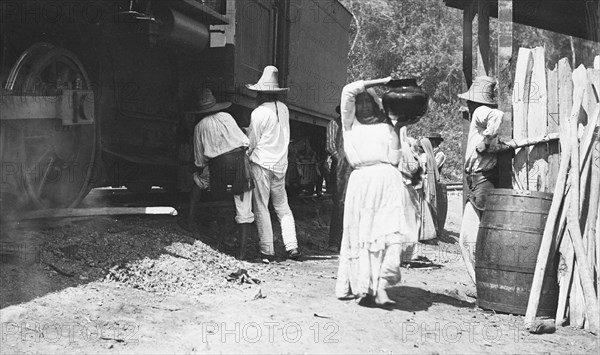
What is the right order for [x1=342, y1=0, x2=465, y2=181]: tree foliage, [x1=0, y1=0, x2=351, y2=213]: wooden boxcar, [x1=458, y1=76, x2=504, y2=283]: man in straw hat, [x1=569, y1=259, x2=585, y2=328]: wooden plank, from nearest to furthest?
[x1=569, y1=259, x2=585, y2=328]: wooden plank < [x1=0, y1=0, x2=351, y2=213]: wooden boxcar < [x1=458, y1=76, x2=504, y2=283]: man in straw hat < [x1=342, y1=0, x2=465, y2=181]: tree foliage

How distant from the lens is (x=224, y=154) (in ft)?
25.3

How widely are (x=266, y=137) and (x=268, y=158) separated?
0.24 meters

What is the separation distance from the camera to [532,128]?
6418 millimetres

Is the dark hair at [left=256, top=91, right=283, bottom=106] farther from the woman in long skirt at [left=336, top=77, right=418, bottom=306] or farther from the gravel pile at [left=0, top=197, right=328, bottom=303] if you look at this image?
the woman in long skirt at [left=336, top=77, right=418, bottom=306]

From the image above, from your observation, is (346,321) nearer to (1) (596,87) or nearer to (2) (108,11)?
(1) (596,87)

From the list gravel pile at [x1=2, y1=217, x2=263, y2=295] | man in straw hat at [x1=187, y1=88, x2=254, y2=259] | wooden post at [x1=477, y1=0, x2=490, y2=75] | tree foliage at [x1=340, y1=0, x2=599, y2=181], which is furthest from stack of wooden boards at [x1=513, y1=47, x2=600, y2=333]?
tree foliage at [x1=340, y1=0, x2=599, y2=181]

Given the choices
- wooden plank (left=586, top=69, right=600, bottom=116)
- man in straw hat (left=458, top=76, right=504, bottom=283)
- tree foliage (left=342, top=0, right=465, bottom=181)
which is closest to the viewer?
wooden plank (left=586, top=69, right=600, bottom=116)

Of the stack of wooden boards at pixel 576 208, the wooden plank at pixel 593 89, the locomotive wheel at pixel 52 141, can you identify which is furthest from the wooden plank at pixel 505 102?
the locomotive wheel at pixel 52 141

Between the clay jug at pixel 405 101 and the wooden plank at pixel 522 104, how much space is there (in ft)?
3.94

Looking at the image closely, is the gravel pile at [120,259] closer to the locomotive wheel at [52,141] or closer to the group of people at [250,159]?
the locomotive wheel at [52,141]

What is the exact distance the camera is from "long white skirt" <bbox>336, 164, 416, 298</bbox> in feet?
18.7

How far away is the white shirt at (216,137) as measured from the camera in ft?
25.5

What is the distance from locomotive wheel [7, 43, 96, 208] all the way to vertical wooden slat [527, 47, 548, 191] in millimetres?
4127

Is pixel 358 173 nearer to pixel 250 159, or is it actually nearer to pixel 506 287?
pixel 506 287
